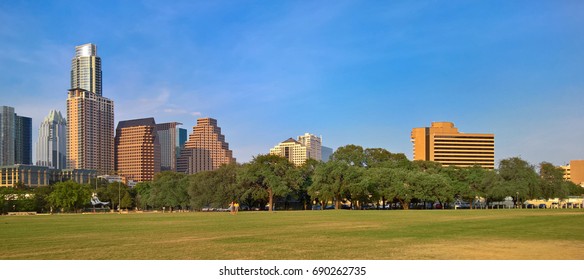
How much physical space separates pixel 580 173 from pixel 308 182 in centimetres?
14540

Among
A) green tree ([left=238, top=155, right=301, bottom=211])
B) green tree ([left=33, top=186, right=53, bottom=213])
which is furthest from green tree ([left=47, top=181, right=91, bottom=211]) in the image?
green tree ([left=238, top=155, right=301, bottom=211])

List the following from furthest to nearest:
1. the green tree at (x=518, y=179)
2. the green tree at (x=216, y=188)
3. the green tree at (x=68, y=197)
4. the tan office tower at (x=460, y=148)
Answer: the tan office tower at (x=460, y=148), the green tree at (x=68, y=197), the green tree at (x=216, y=188), the green tree at (x=518, y=179)

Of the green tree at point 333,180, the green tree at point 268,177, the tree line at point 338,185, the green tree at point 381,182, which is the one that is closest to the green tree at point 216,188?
the tree line at point 338,185

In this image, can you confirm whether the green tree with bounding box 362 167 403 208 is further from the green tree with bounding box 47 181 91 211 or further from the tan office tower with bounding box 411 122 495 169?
the tan office tower with bounding box 411 122 495 169

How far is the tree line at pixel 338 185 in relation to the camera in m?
79.6

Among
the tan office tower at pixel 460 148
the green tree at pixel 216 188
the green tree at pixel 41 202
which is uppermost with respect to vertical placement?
the tan office tower at pixel 460 148

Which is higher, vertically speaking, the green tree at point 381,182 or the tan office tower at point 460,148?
the tan office tower at point 460,148

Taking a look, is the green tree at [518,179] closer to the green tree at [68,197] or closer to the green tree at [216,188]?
the green tree at [216,188]

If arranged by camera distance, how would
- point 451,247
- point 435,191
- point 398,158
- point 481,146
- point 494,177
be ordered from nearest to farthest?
point 451,247 → point 435,191 → point 494,177 → point 398,158 → point 481,146

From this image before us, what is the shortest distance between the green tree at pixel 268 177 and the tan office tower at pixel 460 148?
107266mm

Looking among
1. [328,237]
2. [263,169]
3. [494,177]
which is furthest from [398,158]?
[328,237]

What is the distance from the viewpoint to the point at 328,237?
21766 millimetres
